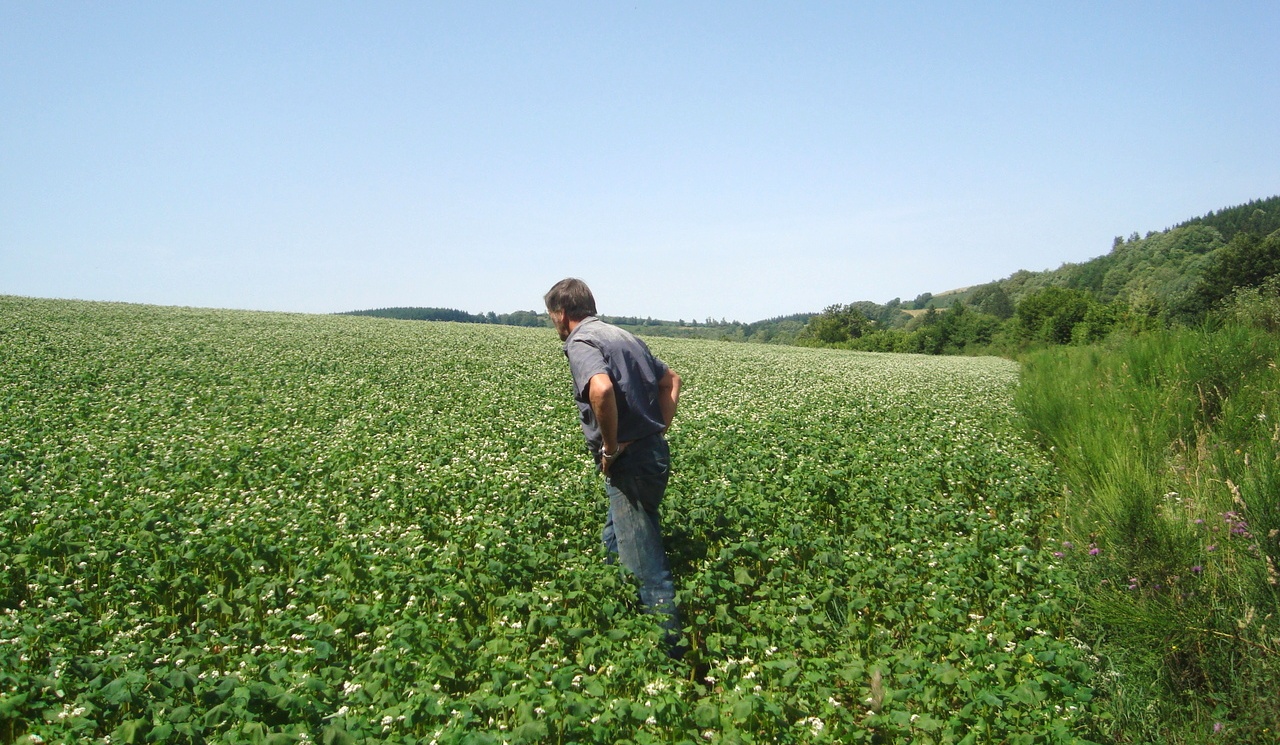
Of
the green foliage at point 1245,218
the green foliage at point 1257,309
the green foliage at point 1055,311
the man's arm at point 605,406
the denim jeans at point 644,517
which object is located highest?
the green foliage at point 1245,218

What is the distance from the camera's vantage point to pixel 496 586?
19.2 feet

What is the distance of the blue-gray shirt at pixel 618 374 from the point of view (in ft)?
16.5

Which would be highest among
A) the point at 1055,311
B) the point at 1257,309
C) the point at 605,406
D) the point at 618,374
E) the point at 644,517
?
the point at 1055,311

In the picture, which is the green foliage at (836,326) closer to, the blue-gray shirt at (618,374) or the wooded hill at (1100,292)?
the wooded hill at (1100,292)

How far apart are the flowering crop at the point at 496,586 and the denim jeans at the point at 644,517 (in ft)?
0.62

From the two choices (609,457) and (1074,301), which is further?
(1074,301)

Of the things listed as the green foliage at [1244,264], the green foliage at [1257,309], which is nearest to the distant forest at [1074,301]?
the green foliage at [1244,264]

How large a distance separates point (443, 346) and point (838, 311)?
91177mm

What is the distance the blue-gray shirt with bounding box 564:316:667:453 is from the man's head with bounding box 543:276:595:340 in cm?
18

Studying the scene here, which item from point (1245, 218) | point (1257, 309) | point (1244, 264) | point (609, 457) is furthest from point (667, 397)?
point (1245, 218)

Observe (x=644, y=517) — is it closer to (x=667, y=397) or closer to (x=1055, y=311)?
(x=667, y=397)

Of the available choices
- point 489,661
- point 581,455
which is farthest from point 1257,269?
point 489,661

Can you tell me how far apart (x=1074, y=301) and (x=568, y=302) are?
9149 centimetres

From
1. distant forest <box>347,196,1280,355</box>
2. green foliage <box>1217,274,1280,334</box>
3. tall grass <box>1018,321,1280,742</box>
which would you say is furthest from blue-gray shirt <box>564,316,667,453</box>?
distant forest <box>347,196,1280,355</box>
